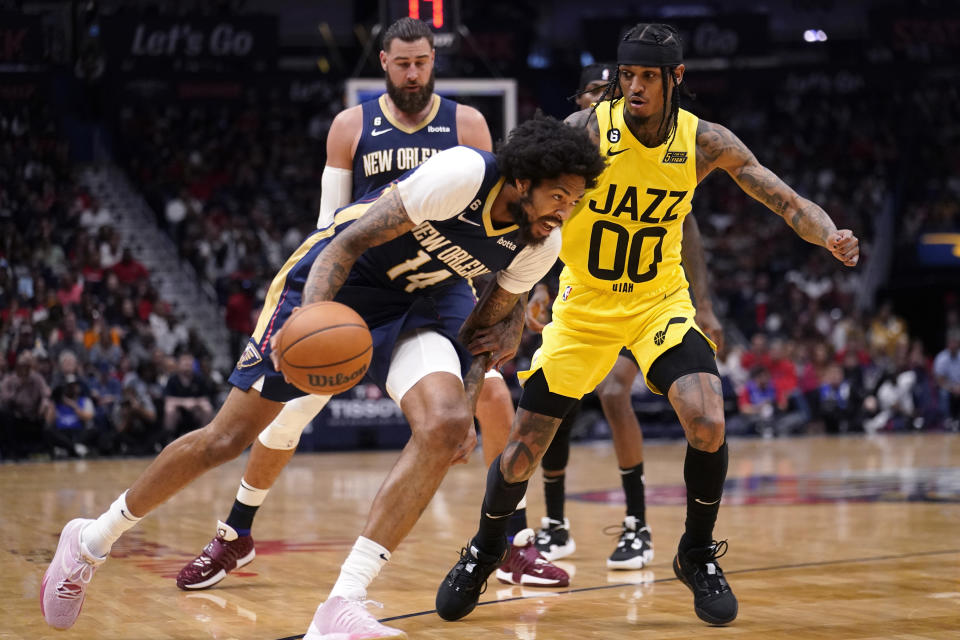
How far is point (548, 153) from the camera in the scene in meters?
3.96

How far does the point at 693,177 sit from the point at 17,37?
1646 centimetres

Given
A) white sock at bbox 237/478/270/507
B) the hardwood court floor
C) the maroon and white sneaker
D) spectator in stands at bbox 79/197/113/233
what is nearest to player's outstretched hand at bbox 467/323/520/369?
the hardwood court floor

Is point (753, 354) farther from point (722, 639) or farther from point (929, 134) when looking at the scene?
point (722, 639)

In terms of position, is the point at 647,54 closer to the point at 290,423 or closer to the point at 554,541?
Answer: the point at 290,423

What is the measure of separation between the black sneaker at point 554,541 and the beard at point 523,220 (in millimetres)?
2315

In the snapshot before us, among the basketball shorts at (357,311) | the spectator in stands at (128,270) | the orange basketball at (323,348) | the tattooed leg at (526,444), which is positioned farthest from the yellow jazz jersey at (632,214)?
the spectator in stands at (128,270)

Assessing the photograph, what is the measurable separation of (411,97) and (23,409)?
8637 mm

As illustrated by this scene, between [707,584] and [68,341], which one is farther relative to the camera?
[68,341]

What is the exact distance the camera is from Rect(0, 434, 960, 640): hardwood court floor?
4492 millimetres

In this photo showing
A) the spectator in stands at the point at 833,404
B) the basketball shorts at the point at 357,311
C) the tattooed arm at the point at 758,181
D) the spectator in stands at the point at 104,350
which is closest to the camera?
the basketball shorts at the point at 357,311

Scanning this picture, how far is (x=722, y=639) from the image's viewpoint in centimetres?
423

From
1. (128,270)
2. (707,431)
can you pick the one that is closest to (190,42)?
(128,270)

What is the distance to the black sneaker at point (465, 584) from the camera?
4613mm

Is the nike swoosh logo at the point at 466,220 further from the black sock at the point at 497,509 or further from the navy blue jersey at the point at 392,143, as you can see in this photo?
the navy blue jersey at the point at 392,143
